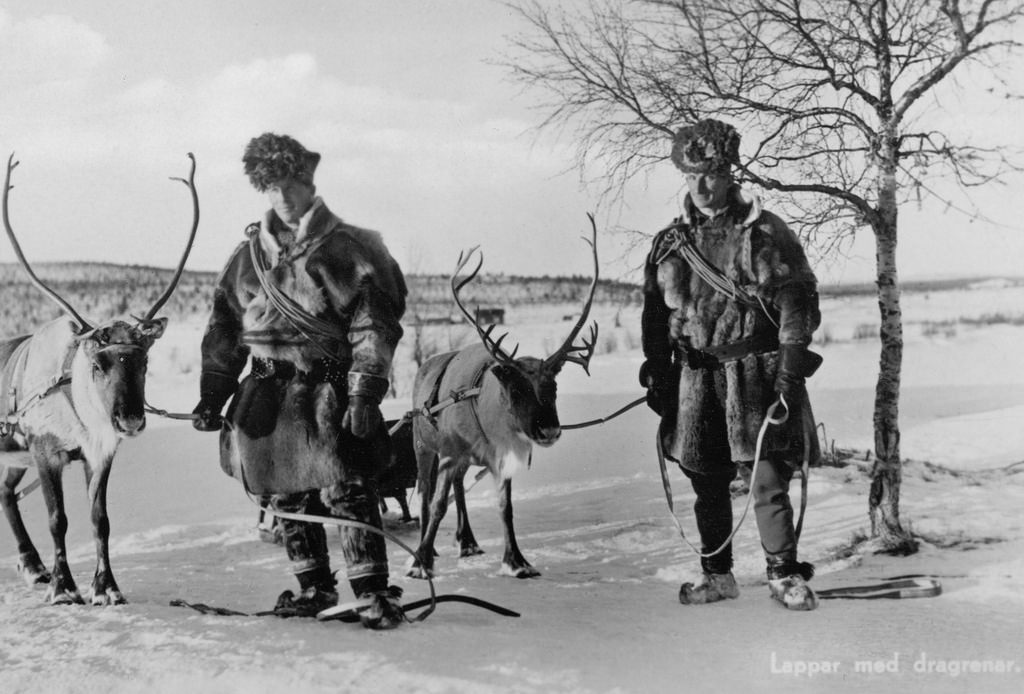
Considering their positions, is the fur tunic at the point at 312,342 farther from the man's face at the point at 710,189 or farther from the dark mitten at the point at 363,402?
the man's face at the point at 710,189

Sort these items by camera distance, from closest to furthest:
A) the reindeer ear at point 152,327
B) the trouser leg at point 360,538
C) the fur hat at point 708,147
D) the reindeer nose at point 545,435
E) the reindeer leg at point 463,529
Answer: the trouser leg at point 360,538
the reindeer ear at point 152,327
the fur hat at point 708,147
the reindeer nose at point 545,435
the reindeer leg at point 463,529

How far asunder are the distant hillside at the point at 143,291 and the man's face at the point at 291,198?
1.76 ft

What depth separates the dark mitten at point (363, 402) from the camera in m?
3.51

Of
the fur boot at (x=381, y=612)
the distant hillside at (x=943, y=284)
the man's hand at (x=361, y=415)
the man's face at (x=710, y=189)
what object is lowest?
the fur boot at (x=381, y=612)

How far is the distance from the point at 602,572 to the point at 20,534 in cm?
265

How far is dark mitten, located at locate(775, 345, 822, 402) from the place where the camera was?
3.87 meters

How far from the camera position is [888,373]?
488 centimetres

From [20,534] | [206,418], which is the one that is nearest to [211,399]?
[206,418]

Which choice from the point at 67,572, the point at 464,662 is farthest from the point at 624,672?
the point at 67,572

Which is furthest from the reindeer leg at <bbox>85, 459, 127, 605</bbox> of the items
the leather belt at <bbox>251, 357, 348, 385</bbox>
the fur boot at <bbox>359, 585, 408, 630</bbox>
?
the fur boot at <bbox>359, 585, 408, 630</bbox>

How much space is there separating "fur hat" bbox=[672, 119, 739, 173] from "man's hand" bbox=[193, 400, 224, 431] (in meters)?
2.09

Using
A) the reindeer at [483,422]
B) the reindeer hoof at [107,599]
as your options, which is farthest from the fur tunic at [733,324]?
the reindeer hoof at [107,599]

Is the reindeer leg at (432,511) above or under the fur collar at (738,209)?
under

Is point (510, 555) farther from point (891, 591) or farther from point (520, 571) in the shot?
point (891, 591)
